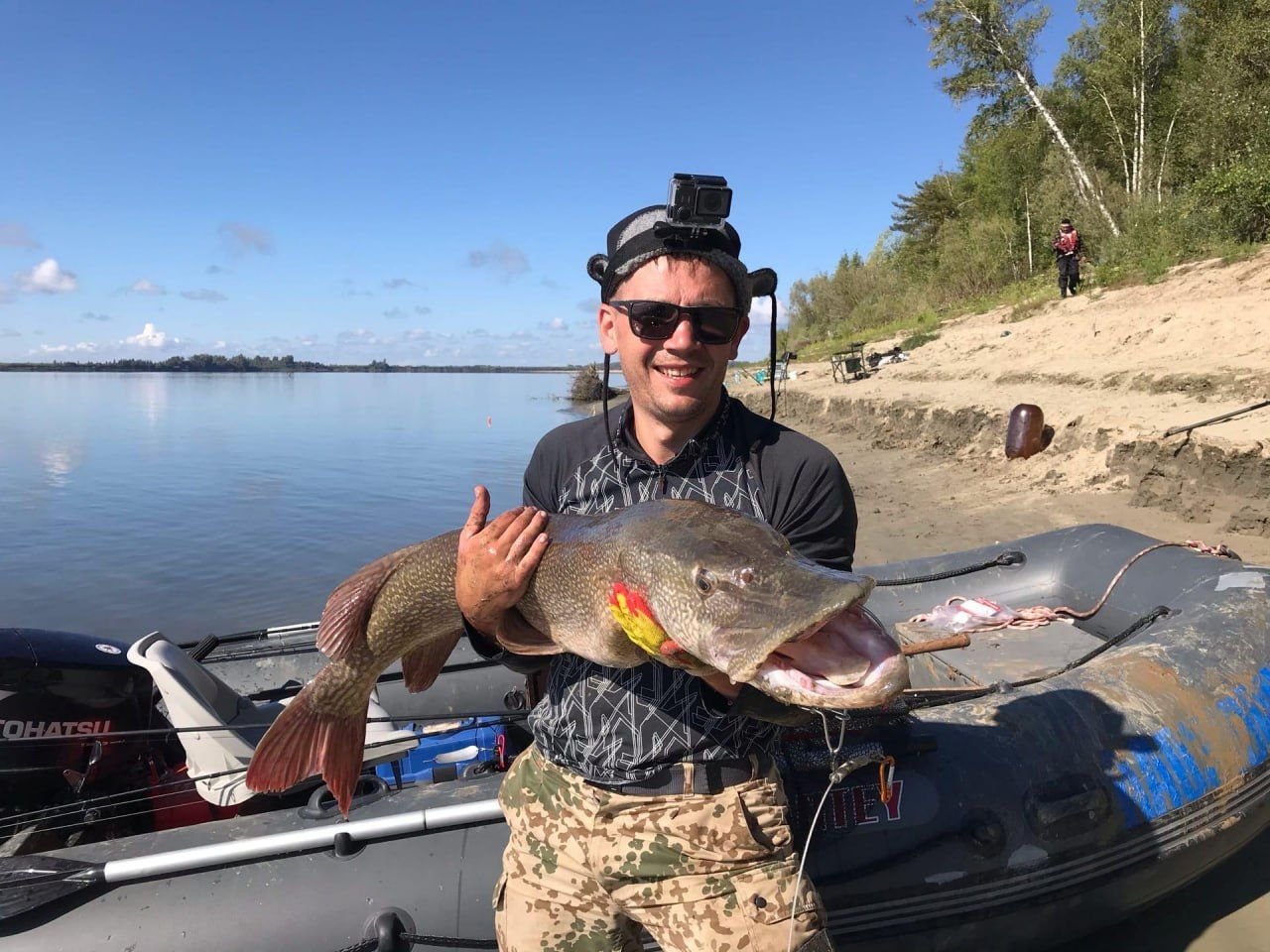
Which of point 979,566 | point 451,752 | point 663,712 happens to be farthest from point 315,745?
point 979,566

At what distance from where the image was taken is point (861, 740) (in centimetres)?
291

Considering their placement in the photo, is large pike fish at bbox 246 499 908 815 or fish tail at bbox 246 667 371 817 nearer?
large pike fish at bbox 246 499 908 815

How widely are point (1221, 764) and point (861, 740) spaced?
6.24 feet

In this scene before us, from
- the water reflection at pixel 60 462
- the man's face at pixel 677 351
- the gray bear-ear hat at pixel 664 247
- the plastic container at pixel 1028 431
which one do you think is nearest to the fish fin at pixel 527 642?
the man's face at pixel 677 351

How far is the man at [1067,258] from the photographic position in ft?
63.4

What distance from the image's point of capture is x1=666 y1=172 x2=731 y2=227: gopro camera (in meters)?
2.17

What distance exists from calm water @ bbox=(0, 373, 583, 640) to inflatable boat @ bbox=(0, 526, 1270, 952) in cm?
652

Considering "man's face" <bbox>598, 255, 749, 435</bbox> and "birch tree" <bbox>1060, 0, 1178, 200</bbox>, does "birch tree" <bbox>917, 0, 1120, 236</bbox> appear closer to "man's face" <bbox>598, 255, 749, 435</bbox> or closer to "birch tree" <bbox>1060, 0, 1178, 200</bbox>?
"birch tree" <bbox>1060, 0, 1178, 200</bbox>

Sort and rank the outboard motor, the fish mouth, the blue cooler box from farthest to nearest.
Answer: the blue cooler box, the outboard motor, the fish mouth

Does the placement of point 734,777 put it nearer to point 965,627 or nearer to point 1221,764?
point 1221,764

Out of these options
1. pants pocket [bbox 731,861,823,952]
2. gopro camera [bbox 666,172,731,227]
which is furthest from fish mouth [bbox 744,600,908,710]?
gopro camera [bbox 666,172,731,227]

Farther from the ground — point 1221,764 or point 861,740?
point 861,740

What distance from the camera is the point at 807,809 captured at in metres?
2.76

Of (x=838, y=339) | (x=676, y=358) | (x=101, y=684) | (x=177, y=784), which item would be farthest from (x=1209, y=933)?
(x=838, y=339)
